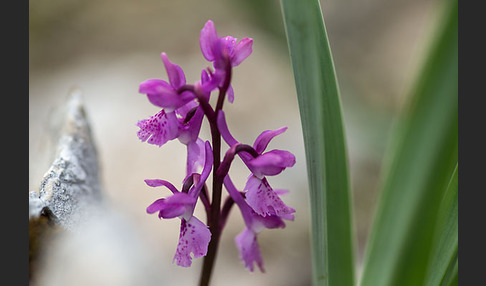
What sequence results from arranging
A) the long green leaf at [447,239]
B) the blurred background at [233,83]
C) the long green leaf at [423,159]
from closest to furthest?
the long green leaf at [423,159], the long green leaf at [447,239], the blurred background at [233,83]

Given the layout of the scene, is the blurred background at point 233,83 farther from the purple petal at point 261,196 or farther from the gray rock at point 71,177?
the purple petal at point 261,196

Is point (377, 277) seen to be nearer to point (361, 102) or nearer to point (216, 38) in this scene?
point (216, 38)

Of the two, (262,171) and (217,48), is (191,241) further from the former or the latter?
(217,48)

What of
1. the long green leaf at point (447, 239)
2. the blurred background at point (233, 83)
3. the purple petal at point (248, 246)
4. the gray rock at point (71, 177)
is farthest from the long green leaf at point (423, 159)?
the blurred background at point (233, 83)

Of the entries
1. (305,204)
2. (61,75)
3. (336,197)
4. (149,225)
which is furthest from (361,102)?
(336,197)

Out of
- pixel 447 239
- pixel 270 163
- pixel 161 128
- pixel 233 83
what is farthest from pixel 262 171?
pixel 233 83

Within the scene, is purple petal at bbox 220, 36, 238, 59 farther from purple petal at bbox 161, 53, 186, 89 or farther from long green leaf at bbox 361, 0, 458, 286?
long green leaf at bbox 361, 0, 458, 286
